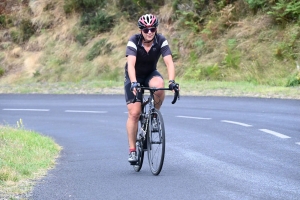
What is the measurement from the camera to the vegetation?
91.5ft

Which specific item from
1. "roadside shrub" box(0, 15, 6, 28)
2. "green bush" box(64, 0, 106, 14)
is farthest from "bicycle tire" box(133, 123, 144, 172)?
"roadside shrub" box(0, 15, 6, 28)

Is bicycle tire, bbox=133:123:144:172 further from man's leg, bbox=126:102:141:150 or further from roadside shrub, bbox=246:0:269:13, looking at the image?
roadside shrub, bbox=246:0:269:13

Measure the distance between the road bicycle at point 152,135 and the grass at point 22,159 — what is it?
128 centimetres

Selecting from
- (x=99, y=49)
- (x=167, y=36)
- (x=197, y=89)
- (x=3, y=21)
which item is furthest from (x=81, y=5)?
(x=197, y=89)

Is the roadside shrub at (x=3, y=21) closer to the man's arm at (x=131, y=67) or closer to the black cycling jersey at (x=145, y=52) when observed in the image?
the black cycling jersey at (x=145, y=52)

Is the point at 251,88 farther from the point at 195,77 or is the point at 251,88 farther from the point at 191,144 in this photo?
the point at 191,144

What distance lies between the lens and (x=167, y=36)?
109 feet

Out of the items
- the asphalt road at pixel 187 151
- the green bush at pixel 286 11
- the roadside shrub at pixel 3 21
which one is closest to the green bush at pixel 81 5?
the roadside shrub at pixel 3 21

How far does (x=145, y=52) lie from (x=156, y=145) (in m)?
1.10

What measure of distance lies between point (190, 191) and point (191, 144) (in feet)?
15.4

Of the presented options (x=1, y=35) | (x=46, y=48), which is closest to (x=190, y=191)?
(x=46, y=48)

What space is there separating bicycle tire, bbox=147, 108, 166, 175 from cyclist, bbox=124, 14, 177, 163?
334mm

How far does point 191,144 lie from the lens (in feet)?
42.1

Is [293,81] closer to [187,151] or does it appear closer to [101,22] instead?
[187,151]
